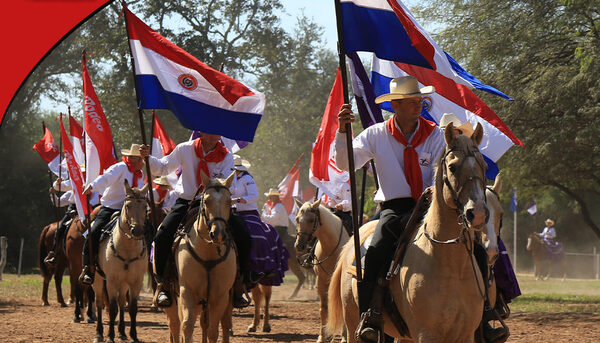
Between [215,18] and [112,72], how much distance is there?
17.4ft

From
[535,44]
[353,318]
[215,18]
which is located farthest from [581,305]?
[215,18]

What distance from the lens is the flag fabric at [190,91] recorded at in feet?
36.1

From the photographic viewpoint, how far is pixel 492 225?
8.06 meters

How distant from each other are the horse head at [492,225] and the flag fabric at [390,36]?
4.47 feet

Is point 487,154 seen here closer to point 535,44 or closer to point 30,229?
point 535,44

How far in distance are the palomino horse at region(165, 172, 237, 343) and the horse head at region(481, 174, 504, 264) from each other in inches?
122

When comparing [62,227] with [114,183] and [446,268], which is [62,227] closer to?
[114,183]

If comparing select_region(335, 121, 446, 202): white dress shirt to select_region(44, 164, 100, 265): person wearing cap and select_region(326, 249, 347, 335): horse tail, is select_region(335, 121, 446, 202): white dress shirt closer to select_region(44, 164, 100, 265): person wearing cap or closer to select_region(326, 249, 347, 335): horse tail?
select_region(326, 249, 347, 335): horse tail

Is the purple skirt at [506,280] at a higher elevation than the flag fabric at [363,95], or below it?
below

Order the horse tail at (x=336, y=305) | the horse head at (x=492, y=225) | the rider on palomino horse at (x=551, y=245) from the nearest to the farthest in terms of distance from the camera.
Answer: the horse head at (x=492, y=225) < the horse tail at (x=336, y=305) < the rider on palomino horse at (x=551, y=245)

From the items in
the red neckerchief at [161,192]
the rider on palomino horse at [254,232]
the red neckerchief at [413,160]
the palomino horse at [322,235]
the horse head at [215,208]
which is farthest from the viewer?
the red neckerchief at [161,192]

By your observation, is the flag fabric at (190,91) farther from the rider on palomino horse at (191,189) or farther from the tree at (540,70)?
the tree at (540,70)

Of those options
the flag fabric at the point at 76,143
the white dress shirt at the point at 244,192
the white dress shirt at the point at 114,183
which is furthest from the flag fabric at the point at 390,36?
the flag fabric at the point at 76,143

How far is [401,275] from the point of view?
6766mm
